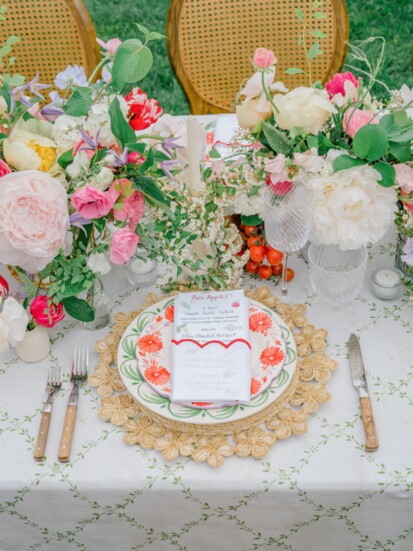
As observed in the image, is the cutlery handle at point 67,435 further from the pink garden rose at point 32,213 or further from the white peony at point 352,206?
the white peony at point 352,206

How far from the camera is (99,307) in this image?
1.46m

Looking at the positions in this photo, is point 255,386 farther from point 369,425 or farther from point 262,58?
point 262,58

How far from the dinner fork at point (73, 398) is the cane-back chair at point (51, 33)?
1187 millimetres

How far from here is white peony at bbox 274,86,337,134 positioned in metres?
1.21

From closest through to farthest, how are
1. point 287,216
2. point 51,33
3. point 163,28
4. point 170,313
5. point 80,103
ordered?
→ point 80,103
point 287,216
point 170,313
point 51,33
point 163,28

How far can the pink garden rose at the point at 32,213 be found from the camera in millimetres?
1160

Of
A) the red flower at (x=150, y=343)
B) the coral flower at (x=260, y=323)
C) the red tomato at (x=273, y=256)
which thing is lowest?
the red flower at (x=150, y=343)

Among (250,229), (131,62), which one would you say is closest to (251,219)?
(250,229)

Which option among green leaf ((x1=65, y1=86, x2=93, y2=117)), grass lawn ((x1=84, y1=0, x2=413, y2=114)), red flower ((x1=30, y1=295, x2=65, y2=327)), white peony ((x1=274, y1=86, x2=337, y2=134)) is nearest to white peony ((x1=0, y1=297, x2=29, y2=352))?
red flower ((x1=30, y1=295, x2=65, y2=327))

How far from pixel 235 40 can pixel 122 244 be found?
4.21ft

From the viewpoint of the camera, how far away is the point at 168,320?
144 centimetres

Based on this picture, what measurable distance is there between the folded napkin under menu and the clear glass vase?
6.3 inches

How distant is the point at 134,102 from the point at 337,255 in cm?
52

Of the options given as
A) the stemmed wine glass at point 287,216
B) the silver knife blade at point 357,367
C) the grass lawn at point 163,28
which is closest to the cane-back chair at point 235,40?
the stemmed wine glass at point 287,216
